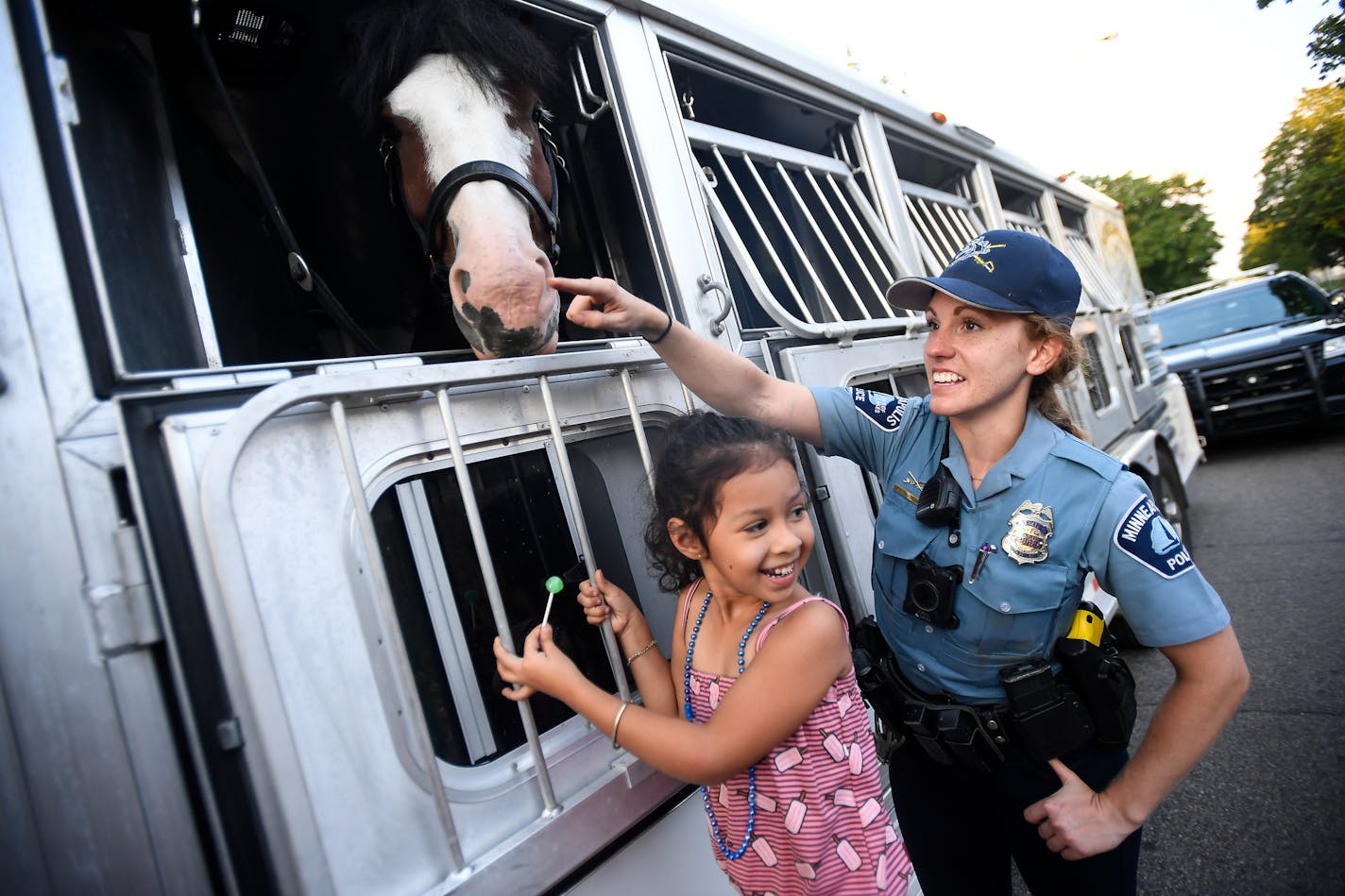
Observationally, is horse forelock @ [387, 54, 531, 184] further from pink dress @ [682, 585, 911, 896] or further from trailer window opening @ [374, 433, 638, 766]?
pink dress @ [682, 585, 911, 896]

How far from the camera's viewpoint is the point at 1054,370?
141 centimetres

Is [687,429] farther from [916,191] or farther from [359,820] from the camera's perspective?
[916,191]

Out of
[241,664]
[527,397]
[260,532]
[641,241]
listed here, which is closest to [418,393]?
[527,397]

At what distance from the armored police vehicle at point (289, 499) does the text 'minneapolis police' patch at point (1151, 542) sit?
2.62ft

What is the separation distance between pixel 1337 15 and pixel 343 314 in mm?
6250

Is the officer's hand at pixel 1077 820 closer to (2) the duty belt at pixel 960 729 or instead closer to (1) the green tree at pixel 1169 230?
(2) the duty belt at pixel 960 729

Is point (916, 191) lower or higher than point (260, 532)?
higher

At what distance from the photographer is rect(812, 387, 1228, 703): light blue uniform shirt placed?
1.11 metres

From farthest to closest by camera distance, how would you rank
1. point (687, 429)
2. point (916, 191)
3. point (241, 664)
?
point (916, 191) < point (687, 429) < point (241, 664)

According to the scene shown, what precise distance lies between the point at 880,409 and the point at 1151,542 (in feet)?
2.04

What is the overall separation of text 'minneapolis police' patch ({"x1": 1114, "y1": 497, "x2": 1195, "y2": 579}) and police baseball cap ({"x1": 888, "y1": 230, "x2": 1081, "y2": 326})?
1.46 ft

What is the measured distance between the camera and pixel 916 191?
3197 millimetres

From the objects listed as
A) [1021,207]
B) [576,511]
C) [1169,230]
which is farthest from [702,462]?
[1169,230]

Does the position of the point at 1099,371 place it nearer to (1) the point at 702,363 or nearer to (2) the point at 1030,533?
(2) the point at 1030,533
